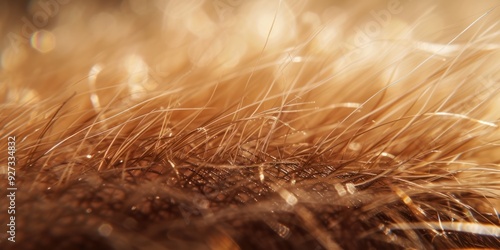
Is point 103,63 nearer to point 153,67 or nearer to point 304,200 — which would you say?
point 153,67

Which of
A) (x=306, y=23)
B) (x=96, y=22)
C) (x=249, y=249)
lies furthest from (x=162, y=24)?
(x=249, y=249)

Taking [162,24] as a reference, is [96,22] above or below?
above

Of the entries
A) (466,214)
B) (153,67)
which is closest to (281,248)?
(466,214)

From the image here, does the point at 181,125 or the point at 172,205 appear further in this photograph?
the point at 181,125

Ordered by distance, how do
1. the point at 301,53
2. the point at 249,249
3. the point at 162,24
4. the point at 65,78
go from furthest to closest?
the point at 162,24 → the point at 65,78 → the point at 301,53 → the point at 249,249

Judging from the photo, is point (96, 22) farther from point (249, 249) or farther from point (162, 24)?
point (249, 249)

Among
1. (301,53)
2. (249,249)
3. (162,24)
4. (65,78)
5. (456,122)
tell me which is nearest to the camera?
(249,249)

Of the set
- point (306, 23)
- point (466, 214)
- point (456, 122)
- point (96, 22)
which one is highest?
point (96, 22)
